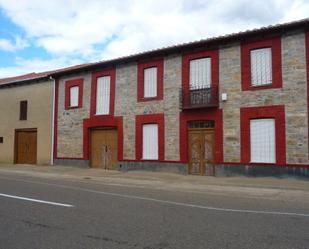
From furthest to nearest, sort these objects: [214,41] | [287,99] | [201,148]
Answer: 1. [201,148]
2. [214,41]
3. [287,99]

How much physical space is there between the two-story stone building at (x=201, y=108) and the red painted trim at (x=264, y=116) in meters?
0.04

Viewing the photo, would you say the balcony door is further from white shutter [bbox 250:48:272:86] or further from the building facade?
the building facade

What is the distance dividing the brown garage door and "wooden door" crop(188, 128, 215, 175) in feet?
40.8

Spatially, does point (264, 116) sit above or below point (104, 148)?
above

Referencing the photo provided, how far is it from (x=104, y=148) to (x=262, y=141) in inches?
383

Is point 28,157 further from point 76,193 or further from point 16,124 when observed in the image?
point 76,193

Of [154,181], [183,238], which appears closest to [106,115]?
[154,181]

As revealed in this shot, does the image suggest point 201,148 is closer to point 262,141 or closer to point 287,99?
point 262,141

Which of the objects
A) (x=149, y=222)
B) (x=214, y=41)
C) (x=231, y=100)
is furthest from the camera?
(x=214, y=41)

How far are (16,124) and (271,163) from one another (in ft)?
61.1

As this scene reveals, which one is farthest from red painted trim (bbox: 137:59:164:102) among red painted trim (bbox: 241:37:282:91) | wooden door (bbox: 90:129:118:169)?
red painted trim (bbox: 241:37:282:91)

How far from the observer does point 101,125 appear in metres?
21.2

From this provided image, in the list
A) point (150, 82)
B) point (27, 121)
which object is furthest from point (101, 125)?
point (27, 121)

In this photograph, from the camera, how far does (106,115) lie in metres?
21.0
